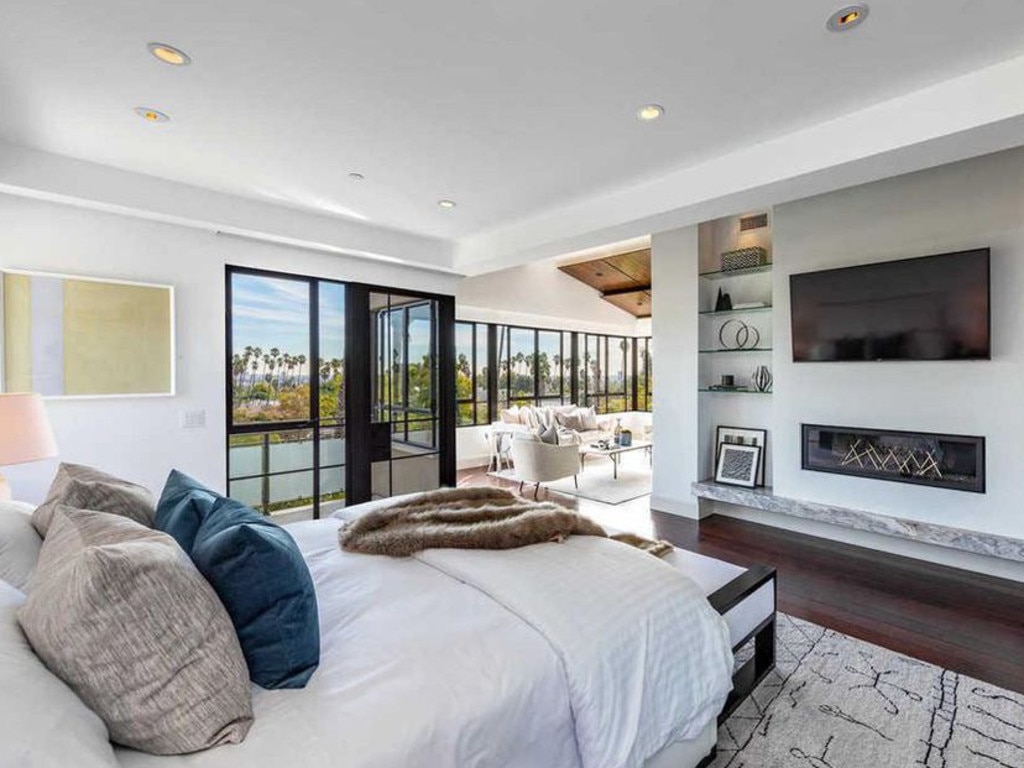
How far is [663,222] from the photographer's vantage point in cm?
351

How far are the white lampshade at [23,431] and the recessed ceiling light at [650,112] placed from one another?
3.13 m

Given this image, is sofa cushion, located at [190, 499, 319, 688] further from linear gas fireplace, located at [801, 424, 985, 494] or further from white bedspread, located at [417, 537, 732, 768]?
linear gas fireplace, located at [801, 424, 985, 494]

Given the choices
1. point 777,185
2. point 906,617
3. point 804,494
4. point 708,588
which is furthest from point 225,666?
point 804,494

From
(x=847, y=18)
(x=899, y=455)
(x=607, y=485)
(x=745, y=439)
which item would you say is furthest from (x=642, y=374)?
(x=847, y=18)

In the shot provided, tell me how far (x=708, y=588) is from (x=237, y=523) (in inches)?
70.4

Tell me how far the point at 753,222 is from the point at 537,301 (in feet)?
14.6

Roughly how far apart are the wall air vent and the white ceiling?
1963 millimetres

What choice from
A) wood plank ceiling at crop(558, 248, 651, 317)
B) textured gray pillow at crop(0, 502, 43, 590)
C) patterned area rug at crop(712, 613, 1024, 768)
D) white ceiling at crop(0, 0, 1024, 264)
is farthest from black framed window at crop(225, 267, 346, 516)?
wood plank ceiling at crop(558, 248, 651, 317)

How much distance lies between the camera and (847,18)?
6.06 feet

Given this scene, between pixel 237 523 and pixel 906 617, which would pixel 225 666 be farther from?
pixel 906 617

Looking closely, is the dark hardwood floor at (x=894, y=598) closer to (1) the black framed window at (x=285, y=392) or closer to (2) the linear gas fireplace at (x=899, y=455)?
(2) the linear gas fireplace at (x=899, y=455)

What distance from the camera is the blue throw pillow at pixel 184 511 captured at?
4.95 feet

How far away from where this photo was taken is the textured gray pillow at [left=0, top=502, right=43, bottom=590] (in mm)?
1354

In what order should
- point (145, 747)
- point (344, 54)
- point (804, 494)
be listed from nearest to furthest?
point (145, 747), point (344, 54), point (804, 494)
